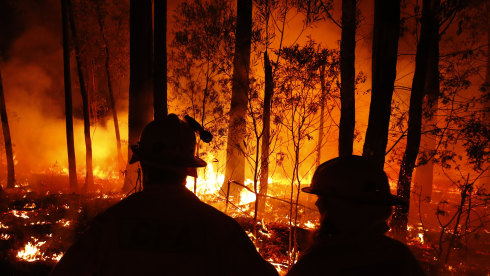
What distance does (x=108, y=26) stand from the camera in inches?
794

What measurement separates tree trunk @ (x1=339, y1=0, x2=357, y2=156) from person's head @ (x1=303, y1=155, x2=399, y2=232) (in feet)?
23.1

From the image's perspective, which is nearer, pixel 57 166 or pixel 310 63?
pixel 310 63

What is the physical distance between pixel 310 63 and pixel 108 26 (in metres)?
16.1

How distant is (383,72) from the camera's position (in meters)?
7.70

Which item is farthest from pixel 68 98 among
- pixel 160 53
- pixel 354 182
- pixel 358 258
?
pixel 358 258

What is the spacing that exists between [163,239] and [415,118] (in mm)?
9412

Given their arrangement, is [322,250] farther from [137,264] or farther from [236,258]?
[137,264]

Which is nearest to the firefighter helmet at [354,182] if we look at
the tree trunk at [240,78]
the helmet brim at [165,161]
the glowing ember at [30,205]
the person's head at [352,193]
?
the person's head at [352,193]

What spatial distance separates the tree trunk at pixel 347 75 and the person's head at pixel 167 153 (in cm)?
720

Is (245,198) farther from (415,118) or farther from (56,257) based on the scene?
(56,257)

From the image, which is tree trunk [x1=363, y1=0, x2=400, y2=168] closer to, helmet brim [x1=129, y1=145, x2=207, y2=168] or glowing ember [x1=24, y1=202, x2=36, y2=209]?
helmet brim [x1=129, y1=145, x2=207, y2=168]

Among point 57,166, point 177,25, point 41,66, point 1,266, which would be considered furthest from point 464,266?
point 41,66

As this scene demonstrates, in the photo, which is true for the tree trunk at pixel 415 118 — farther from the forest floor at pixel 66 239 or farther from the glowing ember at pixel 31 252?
the glowing ember at pixel 31 252

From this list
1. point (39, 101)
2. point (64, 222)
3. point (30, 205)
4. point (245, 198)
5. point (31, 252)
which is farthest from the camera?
point (39, 101)
